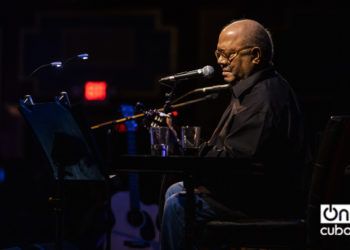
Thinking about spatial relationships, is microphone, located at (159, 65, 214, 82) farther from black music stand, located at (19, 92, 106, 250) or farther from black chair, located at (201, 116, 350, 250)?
black chair, located at (201, 116, 350, 250)

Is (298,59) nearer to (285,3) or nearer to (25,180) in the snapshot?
(285,3)

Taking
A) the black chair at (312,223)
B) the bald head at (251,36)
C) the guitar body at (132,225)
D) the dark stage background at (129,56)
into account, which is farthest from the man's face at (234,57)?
the dark stage background at (129,56)

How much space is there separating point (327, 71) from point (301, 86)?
1.03ft

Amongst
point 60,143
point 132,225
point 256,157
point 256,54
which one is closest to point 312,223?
point 256,157

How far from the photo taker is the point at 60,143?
280 centimetres

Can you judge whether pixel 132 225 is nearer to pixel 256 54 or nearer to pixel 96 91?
pixel 96 91

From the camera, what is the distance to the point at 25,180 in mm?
5855

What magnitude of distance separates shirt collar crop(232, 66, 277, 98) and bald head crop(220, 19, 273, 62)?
0.10m

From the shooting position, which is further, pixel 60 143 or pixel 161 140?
pixel 60 143

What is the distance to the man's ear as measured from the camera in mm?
2787

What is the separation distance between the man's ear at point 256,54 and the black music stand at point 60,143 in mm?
921

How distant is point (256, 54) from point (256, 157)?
2.13 ft

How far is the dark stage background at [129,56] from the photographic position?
5855mm

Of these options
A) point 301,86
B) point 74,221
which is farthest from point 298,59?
point 74,221
